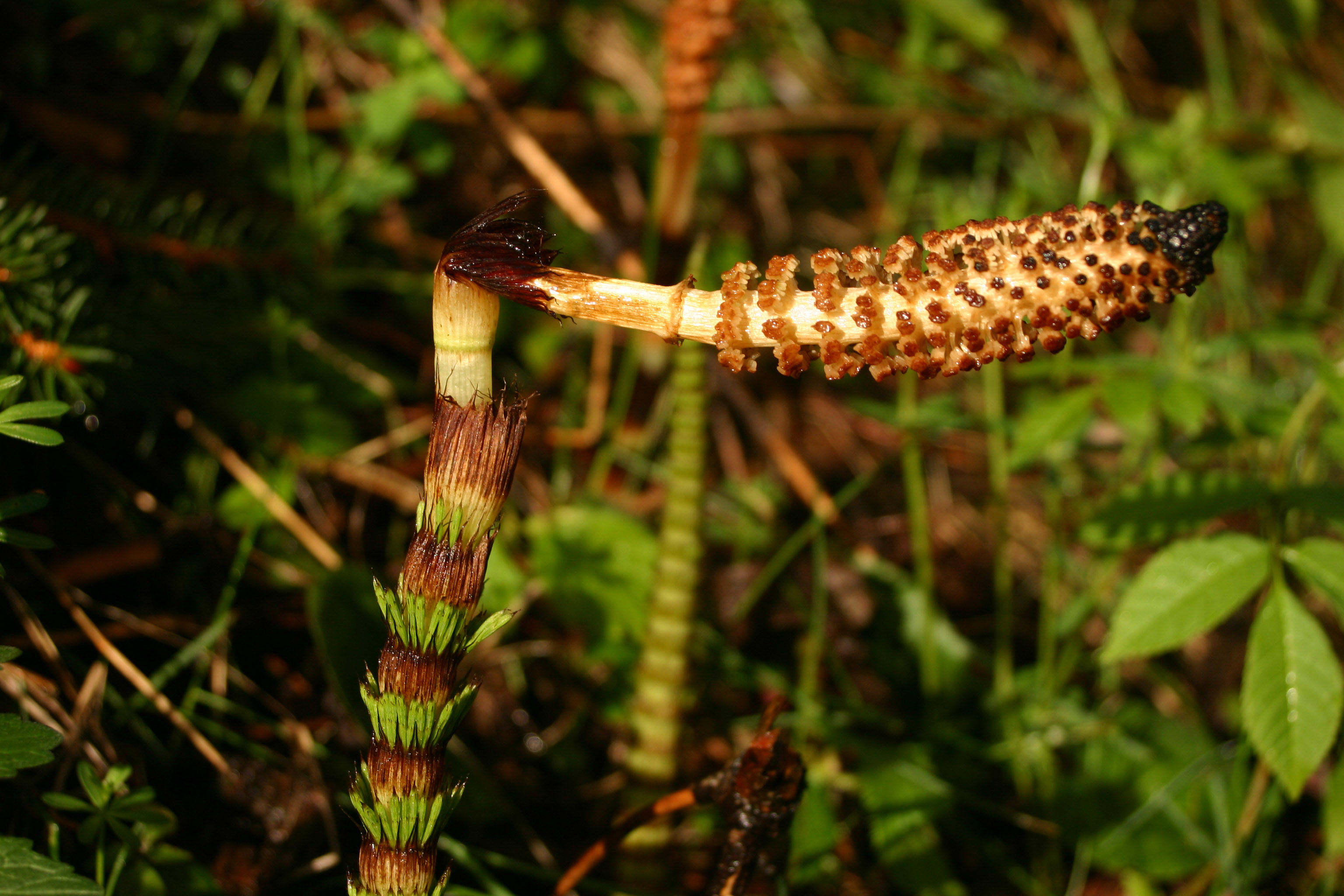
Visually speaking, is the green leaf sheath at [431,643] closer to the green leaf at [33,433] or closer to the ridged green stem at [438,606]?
the ridged green stem at [438,606]

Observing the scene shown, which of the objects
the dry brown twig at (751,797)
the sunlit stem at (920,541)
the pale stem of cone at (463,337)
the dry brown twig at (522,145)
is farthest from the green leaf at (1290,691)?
the dry brown twig at (522,145)

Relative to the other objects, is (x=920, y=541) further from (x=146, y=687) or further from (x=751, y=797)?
(x=146, y=687)

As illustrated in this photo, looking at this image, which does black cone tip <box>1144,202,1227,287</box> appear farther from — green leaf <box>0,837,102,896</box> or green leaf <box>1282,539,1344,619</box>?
green leaf <box>0,837,102,896</box>

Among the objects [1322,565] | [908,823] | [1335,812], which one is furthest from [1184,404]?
[908,823]

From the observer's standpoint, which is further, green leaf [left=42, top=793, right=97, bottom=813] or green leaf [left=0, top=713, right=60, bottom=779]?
green leaf [left=42, top=793, right=97, bottom=813]

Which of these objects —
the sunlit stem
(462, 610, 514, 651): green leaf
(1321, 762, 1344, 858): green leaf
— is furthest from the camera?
the sunlit stem

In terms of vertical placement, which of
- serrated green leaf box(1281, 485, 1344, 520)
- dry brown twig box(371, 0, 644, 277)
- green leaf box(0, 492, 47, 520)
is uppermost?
dry brown twig box(371, 0, 644, 277)

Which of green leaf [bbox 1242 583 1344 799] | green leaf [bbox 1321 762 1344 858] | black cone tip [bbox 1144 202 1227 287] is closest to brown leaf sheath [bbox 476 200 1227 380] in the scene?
black cone tip [bbox 1144 202 1227 287]
